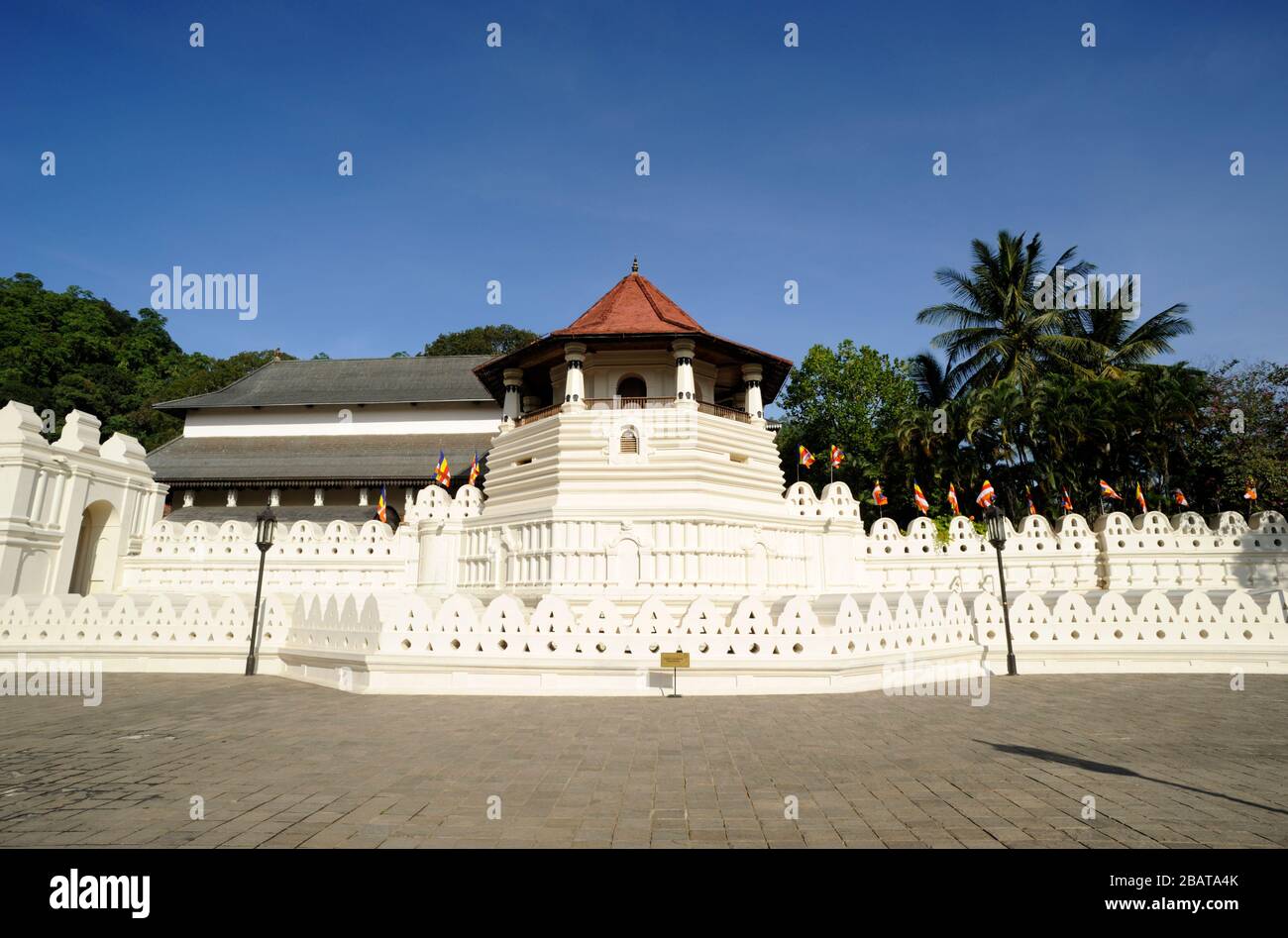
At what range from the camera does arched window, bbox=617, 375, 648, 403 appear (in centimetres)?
2312

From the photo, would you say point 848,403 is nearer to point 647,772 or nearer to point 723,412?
point 723,412

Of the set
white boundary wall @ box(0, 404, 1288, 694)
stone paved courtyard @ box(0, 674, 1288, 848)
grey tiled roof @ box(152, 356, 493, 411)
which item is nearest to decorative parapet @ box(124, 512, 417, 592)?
white boundary wall @ box(0, 404, 1288, 694)

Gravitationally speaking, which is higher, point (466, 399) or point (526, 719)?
point (466, 399)

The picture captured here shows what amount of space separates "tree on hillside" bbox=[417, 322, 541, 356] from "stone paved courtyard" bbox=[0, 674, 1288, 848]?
50.9 m

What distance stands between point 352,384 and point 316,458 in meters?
7.77

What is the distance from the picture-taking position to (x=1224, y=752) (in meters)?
6.16

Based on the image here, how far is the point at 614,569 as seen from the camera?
1845 cm

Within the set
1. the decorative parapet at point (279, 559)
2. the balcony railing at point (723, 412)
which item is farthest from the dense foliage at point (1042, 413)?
the decorative parapet at point (279, 559)

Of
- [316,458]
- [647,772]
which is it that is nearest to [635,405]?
[647,772]

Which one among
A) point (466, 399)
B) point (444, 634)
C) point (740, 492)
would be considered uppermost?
point (466, 399)

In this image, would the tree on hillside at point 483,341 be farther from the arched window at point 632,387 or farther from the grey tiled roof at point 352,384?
the arched window at point 632,387
